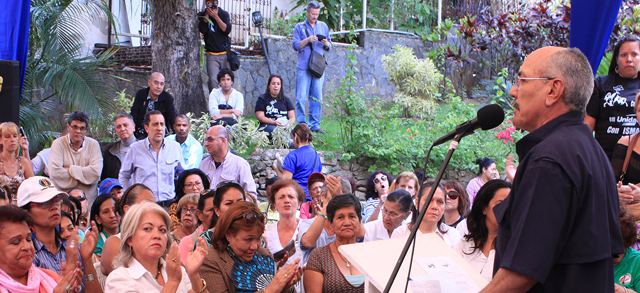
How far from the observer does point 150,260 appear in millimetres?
3459

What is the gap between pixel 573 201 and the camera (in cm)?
194

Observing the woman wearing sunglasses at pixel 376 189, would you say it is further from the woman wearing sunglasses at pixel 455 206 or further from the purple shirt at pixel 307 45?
A: the purple shirt at pixel 307 45

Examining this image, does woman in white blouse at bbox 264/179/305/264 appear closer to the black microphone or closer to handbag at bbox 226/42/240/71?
the black microphone

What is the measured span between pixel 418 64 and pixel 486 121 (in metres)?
9.81

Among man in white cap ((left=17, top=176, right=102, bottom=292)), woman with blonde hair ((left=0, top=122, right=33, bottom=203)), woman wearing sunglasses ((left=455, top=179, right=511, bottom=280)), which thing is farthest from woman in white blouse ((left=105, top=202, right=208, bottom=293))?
woman with blonde hair ((left=0, top=122, right=33, bottom=203))

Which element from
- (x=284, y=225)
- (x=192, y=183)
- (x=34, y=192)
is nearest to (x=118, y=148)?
(x=192, y=183)

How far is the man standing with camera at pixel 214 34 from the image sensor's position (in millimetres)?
10141

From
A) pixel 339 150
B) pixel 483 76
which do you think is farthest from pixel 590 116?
pixel 483 76

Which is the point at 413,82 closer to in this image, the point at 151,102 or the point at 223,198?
the point at 151,102

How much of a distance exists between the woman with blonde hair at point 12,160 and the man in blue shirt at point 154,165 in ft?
3.33

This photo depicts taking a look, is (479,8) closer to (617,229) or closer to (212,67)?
(212,67)

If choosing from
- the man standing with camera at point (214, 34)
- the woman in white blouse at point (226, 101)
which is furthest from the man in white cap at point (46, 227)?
the man standing with camera at point (214, 34)

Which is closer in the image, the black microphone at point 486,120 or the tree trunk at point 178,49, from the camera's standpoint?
the black microphone at point 486,120

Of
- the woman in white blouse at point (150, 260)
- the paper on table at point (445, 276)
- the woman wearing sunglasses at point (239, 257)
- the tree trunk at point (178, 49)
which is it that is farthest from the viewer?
the tree trunk at point (178, 49)
